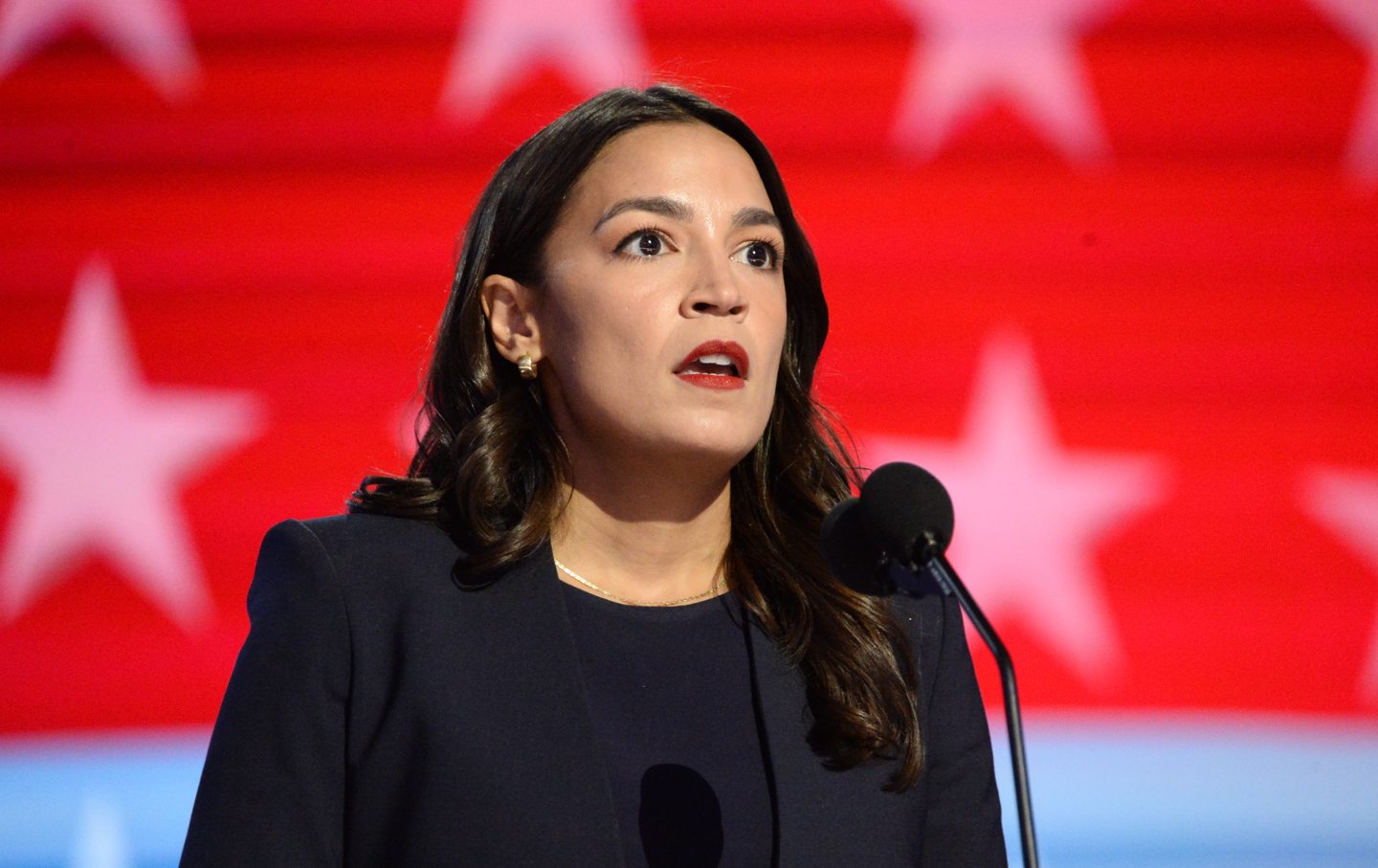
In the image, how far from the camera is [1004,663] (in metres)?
1.18

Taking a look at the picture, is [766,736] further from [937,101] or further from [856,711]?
[937,101]

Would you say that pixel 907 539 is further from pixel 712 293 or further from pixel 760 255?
pixel 760 255

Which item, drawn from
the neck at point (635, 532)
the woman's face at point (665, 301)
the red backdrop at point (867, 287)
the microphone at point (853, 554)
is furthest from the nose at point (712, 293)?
the red backdrop at point (867, 287)

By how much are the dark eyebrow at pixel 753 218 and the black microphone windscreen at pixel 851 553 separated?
57 cm

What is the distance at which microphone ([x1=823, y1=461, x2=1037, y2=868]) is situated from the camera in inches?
46.4

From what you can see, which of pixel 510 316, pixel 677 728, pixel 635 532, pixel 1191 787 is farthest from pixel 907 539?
pixel 1191 787

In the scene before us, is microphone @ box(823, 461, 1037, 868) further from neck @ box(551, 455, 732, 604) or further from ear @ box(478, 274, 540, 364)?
ear @ box(478, 274, 540, 364)

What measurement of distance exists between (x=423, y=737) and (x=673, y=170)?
0.74m

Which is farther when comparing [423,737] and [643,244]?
[643,244]

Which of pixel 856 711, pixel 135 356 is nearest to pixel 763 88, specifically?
pixel 135 356

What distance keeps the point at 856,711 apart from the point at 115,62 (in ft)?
6.29

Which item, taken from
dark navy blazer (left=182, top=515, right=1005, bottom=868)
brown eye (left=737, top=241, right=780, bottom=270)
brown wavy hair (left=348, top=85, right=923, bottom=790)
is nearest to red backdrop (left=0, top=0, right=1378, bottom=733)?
brown wavy hair (left=348, top=85, right=923, bottom=790)

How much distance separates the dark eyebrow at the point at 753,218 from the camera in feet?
5.74

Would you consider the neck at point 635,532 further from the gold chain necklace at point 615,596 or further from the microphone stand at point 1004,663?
the microphone stand at point 1004,663
